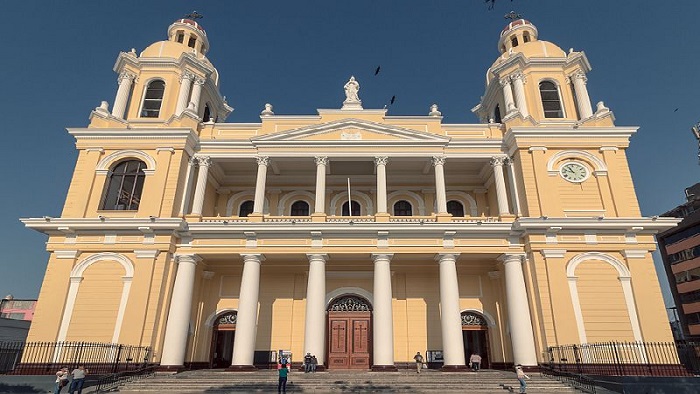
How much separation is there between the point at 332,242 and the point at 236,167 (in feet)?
26.6

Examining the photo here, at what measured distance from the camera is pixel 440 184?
70.4ft

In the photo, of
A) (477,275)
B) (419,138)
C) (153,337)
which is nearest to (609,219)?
(477,275)

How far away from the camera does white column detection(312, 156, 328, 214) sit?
2088 centimetres

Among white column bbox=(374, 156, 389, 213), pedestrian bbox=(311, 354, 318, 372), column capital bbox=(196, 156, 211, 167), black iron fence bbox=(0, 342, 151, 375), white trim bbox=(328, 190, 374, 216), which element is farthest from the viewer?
white trim bbox=(328, 190, 374, 216)

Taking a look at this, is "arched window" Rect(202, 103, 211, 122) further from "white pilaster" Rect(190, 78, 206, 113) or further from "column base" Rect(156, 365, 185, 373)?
"column base" Rect(156, 365, 185, 373)

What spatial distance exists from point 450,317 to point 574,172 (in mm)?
9827

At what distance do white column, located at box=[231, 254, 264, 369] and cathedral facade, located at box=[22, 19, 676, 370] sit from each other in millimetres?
63

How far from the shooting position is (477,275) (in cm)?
2266

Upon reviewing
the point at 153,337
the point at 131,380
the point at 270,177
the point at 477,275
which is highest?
the point at 270,177

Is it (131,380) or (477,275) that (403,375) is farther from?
(131,380)

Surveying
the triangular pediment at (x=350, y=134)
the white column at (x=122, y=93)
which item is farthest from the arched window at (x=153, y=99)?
the triangular pediment at (x=350, y=134)

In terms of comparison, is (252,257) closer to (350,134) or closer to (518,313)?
(350,134)

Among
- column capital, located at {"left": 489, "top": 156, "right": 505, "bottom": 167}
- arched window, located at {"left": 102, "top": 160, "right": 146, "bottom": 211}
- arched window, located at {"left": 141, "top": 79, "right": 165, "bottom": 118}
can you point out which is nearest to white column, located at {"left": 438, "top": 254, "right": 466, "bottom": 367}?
column capital, located at {"left": 489, "top": 156, "right": 505, "bottom": 167}

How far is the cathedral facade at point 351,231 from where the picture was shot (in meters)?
18.4
